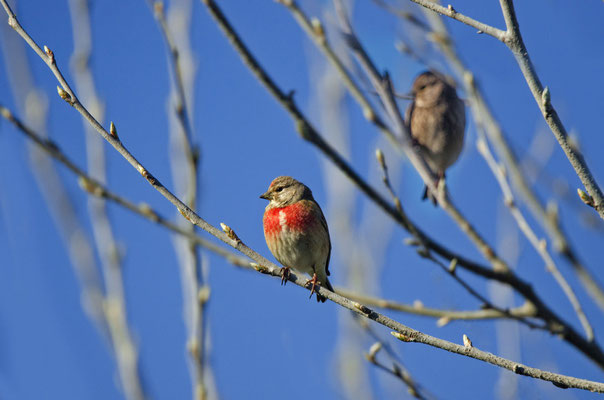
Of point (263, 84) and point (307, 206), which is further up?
point (307, 206)

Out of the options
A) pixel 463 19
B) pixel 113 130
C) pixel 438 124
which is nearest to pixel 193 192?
pixel 113 130

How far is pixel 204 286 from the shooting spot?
353cm

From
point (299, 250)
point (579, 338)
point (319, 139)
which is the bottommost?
point (579, 338)

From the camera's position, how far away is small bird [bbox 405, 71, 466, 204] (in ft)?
19.7

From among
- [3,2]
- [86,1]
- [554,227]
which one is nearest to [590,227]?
[554,227]

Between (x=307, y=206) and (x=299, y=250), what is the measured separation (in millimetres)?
419

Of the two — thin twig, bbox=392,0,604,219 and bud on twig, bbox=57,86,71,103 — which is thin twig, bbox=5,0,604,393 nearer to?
bud on twig, bbox=57,86,71,103

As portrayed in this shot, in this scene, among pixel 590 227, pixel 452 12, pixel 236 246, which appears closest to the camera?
pixel 452 12

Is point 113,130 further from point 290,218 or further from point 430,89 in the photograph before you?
point 430,89

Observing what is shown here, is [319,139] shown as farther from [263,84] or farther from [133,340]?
[133,340]

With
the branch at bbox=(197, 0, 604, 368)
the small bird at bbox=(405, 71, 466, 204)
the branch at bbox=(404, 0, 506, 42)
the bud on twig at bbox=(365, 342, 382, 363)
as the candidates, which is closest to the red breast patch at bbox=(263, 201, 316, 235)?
the small bird at bbox=(405, 71, 466, 204)

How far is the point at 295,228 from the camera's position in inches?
212

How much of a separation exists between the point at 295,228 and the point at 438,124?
178 centimetres

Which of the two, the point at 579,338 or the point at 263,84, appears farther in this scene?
the point at 579,338
